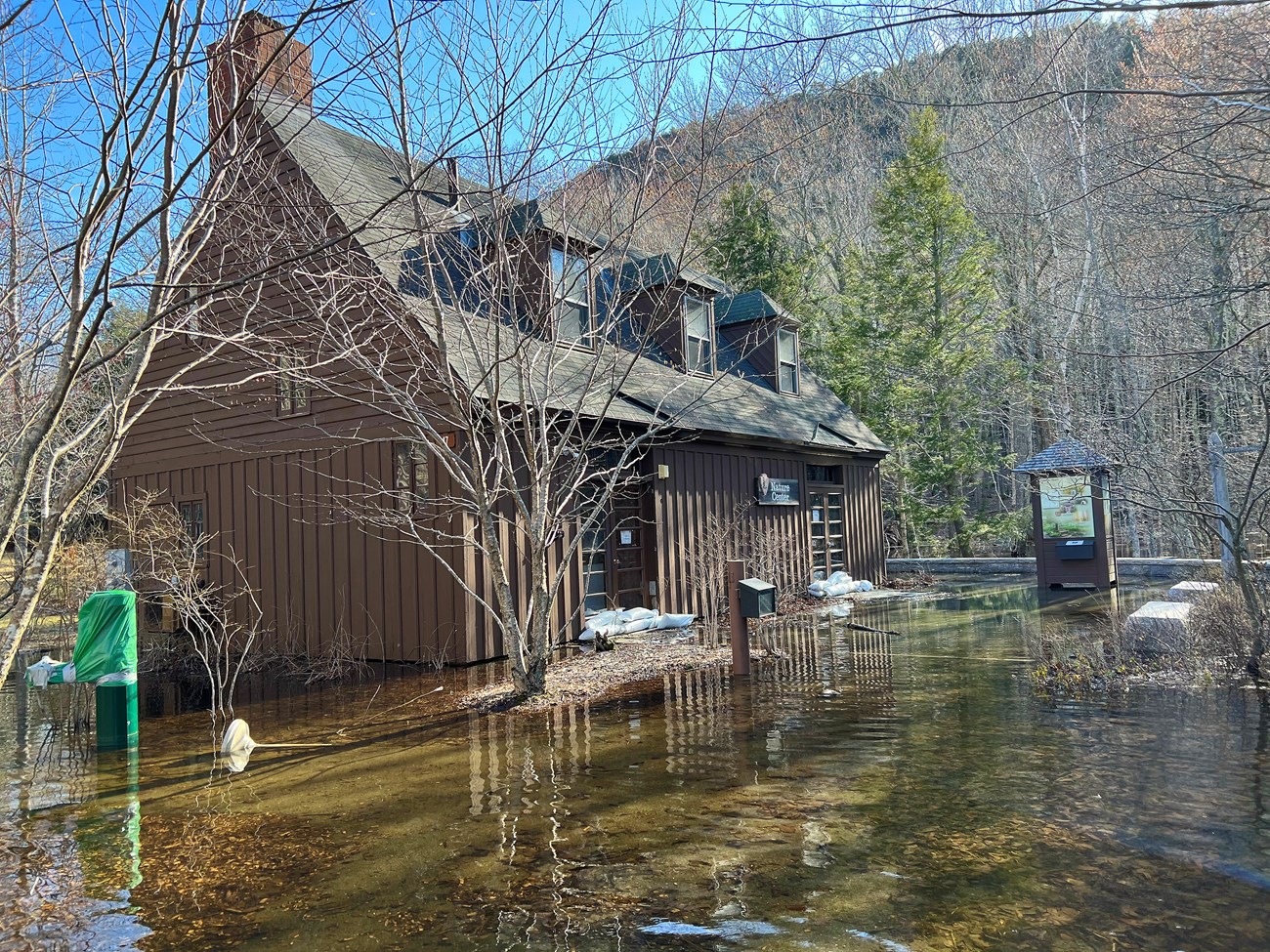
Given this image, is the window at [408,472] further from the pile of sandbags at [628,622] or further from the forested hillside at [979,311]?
the forested hillside at [979,311]

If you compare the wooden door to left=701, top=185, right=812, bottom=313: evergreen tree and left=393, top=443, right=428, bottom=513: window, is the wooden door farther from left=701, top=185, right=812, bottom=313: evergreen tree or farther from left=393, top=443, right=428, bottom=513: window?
left=701, top=185, right=812, bottom=313: evergreen tree

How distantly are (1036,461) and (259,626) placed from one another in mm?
14007

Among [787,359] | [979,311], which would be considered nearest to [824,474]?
[787,359]

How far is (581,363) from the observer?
516 inches

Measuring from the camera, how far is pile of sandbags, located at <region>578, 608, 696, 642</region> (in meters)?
12.0

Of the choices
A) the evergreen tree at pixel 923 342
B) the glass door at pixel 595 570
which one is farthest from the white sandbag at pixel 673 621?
the evergreen tree at pixel 923 342

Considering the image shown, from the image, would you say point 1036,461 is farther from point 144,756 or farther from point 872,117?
point 144,756

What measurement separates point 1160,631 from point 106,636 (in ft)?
30.9

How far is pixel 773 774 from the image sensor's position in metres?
5.61

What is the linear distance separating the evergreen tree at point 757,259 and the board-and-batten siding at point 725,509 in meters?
10.2

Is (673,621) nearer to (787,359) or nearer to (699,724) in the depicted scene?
(699,724)

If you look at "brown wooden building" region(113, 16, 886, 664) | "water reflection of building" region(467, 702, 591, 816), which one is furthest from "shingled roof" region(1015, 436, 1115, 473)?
"water reflection of building" region(467, 702, 591, 816)

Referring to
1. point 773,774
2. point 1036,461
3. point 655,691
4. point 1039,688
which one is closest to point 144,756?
point 655,691

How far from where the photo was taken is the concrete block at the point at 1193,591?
8.66m
